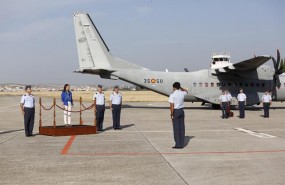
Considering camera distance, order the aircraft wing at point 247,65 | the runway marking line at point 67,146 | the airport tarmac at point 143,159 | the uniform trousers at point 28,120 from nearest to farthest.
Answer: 1. the airport tarmac at point 143,159
2. the runway marking line at point 67,146
3. the uniform trousers at point 28,120
4. the aircraft wing at point 247,65

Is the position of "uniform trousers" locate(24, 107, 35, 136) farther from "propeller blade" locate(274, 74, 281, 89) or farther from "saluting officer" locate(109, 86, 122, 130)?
"propeller blade" locate(274, 74, 281, 89)

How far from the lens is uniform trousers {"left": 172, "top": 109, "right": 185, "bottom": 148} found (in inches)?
431

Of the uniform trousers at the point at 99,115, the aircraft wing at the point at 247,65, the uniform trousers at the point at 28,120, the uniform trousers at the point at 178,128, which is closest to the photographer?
the uniform trousers at the point at 178,128

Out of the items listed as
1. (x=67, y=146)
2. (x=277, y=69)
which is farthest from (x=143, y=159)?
(x=277, y=69)

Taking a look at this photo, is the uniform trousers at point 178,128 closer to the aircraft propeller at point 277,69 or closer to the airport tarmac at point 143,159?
the airport tarmac at point 143,159

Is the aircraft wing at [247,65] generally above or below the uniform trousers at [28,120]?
above

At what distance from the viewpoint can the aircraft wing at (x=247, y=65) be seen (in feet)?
86.1

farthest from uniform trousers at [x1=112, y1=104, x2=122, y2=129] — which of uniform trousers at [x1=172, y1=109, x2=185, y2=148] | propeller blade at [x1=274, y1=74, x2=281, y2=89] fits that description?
propeller blade at [x1=274, y1=74, x2=281, y2=89]

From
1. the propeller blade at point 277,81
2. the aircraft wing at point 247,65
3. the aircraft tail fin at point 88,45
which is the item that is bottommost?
the propeller blade at point 277,81

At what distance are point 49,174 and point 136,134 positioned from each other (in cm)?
748

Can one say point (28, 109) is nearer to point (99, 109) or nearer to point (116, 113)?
point (99, 109)

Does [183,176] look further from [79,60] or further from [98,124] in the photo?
[79,60]

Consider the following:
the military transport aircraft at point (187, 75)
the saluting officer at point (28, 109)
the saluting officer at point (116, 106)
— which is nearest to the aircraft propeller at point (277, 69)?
the military transport aircraft at point (187, 75)

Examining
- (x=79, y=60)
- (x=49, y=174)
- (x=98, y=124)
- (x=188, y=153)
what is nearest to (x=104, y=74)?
(x=79, y=60)
